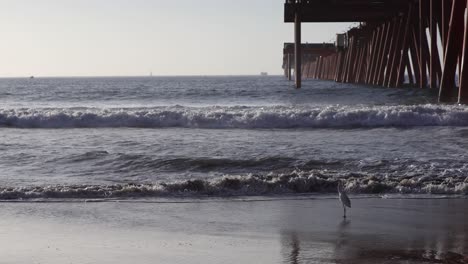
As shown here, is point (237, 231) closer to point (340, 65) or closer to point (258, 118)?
point (258, 118)

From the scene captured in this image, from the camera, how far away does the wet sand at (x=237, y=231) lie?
612 centimetres

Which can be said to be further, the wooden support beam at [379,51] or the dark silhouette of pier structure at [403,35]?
the wooden support beam at [379,51]

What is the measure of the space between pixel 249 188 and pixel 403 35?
29239 mm

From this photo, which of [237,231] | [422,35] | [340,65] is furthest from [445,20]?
[340,65]

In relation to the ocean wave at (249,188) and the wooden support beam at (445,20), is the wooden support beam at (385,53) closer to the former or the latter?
the wooden support beam at (445,20)

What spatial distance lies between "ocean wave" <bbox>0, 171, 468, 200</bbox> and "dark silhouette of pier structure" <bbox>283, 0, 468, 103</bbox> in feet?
34.4

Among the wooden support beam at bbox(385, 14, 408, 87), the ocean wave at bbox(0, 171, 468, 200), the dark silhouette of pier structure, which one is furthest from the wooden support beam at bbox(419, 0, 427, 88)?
the ocean wave at bbox(0, 171, 468, 200)

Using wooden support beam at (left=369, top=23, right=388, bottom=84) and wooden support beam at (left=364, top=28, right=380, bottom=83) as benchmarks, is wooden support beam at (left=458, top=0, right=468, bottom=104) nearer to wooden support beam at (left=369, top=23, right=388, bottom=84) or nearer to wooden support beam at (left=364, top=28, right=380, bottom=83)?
wooden support beam at (left=369, top=23, right=388, bottom=84)

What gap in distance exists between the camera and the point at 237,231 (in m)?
7.14

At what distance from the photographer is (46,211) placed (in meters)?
8.34

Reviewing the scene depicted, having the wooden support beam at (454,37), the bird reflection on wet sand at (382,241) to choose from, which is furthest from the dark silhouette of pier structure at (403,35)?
the bird reflection on wet sand at (382,241)

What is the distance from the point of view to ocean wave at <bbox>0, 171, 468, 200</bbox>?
945cm

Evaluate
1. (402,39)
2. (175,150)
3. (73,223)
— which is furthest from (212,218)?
(402,39)

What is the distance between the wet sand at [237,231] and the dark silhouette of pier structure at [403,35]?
12345mm
